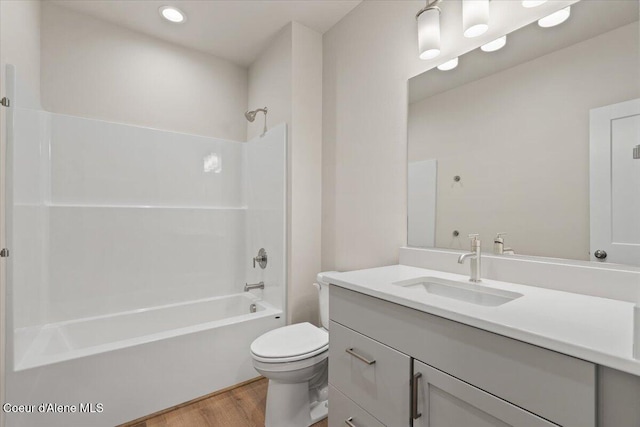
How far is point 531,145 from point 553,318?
2.38 ft

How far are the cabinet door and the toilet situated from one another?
74cm

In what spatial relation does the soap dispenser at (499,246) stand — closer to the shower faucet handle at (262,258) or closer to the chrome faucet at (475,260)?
the chrome faucet at (475,260)

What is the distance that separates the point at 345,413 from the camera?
120cm

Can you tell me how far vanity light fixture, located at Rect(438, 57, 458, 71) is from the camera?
56.5 inches

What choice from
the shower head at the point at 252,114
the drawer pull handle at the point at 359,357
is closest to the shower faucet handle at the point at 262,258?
the shower head at the point at 252,114

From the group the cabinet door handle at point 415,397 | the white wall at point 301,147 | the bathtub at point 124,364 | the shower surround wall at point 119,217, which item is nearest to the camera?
the cabinet door handle at point 415,397

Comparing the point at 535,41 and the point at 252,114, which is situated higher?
the point at 252,114

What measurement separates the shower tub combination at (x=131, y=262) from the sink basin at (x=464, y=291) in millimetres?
1171

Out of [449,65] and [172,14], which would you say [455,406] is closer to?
[449,65]

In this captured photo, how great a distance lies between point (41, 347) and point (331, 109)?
2.42m

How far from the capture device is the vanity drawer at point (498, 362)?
0.61m

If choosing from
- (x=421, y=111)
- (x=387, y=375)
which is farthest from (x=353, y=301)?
(x=421, y=111)

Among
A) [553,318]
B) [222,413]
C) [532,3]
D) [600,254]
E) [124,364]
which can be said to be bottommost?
[222,413]

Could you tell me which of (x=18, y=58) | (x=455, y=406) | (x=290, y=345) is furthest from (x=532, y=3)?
(x=18, y=58)
